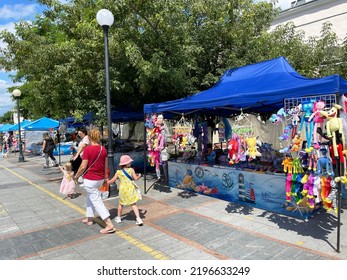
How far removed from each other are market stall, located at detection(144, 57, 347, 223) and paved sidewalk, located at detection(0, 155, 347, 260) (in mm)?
345

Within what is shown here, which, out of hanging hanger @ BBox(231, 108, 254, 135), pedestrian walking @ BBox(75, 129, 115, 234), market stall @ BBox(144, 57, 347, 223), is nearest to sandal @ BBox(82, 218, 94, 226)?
pedestrian walking @ BBox(75, 129, 115, 234)

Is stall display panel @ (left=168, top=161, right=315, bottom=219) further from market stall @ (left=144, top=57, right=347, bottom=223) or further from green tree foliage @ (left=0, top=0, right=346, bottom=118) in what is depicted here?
green tree foliage @ (left=0, top=0, right=346, bottom=118)

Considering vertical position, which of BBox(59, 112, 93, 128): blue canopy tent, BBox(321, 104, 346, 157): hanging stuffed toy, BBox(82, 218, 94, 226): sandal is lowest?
BBox(82, 218, 94, 226): sandal

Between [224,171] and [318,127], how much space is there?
2.82m

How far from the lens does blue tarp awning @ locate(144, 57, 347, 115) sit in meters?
4.34

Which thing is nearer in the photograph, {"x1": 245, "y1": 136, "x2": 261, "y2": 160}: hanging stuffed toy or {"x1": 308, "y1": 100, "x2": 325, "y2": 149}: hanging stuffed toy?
{"x1": 308, "y1": 100, "x2": 325, "y2": 149}: hanging stuffed toy

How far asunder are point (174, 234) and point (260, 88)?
11.1 feet

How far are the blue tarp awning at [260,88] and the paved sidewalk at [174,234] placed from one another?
7.62ft

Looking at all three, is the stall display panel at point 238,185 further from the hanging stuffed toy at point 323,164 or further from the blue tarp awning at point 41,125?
the blue tarp awning at point 41,125

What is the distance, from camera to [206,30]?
31.0 ft

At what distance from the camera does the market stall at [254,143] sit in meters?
4.43

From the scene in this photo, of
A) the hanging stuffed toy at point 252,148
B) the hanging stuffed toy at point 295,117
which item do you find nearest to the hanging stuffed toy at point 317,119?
the hanging stuffed toy at point 295,117

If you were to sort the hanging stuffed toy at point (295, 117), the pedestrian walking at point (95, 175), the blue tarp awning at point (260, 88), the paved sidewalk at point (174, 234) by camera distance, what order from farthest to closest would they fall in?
the pedestrian walking at point (95, 175)
the hanging stuffed toy at point (295, 117)
the blue tarp awning at point (260, 88)
the paved sidewalk at point (174, 234)

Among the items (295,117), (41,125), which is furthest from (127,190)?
(41,125)
